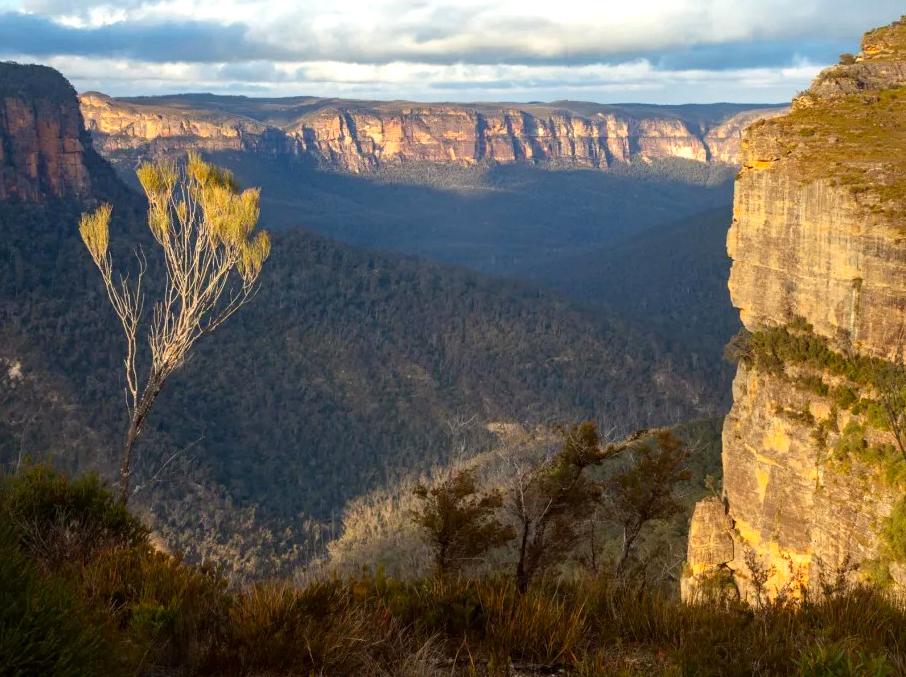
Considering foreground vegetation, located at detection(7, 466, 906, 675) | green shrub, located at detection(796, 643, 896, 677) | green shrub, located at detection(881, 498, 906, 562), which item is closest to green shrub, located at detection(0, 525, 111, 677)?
foreground vegetation, located at detection(7, 466, 906, 675)

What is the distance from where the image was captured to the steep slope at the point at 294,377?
43.9 m

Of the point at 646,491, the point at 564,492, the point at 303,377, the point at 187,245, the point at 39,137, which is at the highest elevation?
the point at 39,137

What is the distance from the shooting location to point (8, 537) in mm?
4543

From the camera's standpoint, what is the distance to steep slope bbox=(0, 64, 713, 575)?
144ft

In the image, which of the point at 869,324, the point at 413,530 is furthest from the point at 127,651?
the point at 413,530

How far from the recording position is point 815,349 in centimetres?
1616

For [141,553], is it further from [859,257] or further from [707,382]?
[707,382]

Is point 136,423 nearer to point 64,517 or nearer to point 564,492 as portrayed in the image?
point 64,517

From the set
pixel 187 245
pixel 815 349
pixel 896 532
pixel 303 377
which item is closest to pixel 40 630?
pixel 187 245

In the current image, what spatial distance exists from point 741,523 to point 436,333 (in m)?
59.7

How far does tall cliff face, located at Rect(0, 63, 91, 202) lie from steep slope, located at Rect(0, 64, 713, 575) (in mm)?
624

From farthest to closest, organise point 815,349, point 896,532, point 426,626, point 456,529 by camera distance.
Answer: point 815,349 < point 456,529 < point 896,532 < point 426,626

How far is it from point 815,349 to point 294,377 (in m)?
50.0

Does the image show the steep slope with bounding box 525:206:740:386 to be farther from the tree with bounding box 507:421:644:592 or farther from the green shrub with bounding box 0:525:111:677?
the green shrub with bounding box 0:525:111:677
